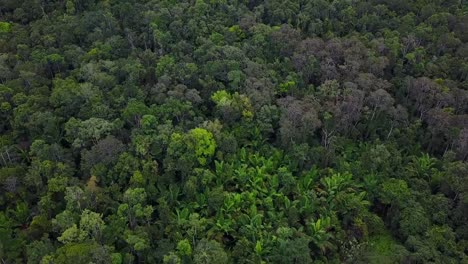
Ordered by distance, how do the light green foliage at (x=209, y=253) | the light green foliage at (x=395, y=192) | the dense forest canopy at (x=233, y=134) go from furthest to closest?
the light green foliage at (x=395, y=192), the dense forest canopy at (x=233, y=134), the light green foliage at (x=209, y=253)

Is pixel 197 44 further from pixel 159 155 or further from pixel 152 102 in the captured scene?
pixel 159 155

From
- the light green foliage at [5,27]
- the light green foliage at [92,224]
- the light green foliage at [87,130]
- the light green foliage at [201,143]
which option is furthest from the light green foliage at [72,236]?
the light green foliage at [5,27]

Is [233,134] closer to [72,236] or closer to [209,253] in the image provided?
[209,253]

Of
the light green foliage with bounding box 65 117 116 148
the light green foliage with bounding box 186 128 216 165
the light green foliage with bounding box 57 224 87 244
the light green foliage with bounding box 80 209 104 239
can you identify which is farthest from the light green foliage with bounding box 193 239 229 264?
the light green foliage with bounding box 65 117 116 148

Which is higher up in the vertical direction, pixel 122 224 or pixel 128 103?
pixel 128 103

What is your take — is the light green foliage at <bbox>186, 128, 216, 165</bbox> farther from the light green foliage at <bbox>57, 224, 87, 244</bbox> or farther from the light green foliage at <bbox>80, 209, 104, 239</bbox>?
the light green foliage at <bbox>57, 224, 87, 244</bbox>

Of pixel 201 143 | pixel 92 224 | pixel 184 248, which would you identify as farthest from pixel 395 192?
pixel 92 224

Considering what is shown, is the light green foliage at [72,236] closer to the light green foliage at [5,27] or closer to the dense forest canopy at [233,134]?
the dense forest canopy at [233,134]

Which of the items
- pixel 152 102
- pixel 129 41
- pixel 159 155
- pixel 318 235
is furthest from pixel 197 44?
pixel 318 235
